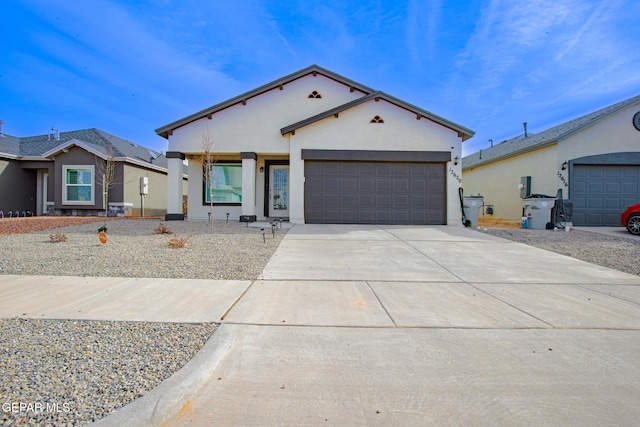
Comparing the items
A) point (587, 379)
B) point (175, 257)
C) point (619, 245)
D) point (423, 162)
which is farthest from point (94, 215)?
point (619, 245)

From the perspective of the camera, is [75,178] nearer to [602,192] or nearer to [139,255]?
[139,255]

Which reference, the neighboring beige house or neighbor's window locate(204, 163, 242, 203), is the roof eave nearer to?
the neighboring beige house

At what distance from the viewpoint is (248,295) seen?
4.80 metres

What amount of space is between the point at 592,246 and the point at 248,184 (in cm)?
1160

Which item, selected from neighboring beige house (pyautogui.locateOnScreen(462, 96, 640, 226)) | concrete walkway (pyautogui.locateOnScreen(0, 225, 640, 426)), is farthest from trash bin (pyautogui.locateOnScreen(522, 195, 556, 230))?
concrete walkway (pyautogui.locateOnScreen(0, 225, 640, 426))

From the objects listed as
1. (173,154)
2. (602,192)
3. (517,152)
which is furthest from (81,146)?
(602,192)

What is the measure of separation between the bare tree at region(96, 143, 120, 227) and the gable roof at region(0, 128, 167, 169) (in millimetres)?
344

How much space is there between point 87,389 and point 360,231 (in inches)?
372

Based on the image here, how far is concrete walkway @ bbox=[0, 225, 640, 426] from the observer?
94.9 inches

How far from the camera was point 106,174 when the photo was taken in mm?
15914

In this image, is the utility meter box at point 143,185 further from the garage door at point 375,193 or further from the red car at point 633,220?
the red car at point 633,220

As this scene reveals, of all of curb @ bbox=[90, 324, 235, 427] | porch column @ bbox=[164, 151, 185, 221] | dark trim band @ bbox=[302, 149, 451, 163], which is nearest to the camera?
curb @ bbox=[90, 324, 235, 427]

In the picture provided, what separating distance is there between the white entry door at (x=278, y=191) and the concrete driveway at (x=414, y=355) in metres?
9.71

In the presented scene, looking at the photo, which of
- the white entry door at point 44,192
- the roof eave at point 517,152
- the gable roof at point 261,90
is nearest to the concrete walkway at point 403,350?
the gable roof at point 261,90
